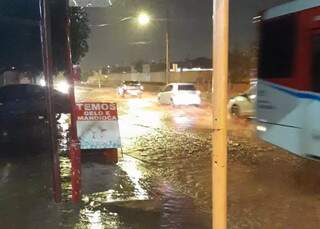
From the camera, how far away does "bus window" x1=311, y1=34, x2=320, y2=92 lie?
10.8m

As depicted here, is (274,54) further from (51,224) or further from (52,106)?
(51,224)

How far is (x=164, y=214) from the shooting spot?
856cm

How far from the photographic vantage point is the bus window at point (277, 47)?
1167cm

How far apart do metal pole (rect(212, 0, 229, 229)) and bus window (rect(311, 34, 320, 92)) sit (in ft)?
19.0

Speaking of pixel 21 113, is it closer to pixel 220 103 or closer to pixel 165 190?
pixel 165 190

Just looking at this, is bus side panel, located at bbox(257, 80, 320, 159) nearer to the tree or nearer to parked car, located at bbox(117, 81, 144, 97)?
the tree

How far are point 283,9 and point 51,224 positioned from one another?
6765mm

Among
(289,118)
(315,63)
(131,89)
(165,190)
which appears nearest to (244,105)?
(289,118)

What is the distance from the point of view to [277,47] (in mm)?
12305

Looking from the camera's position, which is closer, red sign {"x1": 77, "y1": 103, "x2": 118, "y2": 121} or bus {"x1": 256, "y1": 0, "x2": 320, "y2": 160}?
bus {"x1": 256, "y1": 0, "x2": 320, "y2": 160}

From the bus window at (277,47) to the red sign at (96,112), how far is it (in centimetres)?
350

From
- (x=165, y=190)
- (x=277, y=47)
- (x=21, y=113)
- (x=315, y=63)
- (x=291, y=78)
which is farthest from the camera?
(x=21, y=113)

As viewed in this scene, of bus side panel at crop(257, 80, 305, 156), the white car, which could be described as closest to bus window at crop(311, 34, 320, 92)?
bus side panel at crop(257, 80, 305, 156)

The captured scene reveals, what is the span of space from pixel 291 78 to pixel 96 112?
4469 millimetres
